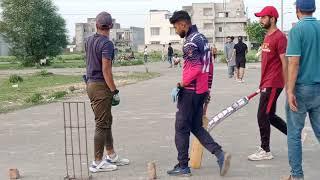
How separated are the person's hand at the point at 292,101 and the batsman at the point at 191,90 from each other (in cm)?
110

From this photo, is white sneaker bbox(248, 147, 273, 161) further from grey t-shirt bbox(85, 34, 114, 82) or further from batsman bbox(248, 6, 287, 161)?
grey t-shirt bbox(85, 34, 114, 82)

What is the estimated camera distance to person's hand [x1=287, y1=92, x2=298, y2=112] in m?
5.49

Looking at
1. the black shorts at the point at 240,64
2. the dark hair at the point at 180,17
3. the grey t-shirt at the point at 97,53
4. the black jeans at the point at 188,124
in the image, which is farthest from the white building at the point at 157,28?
the dark hair at the point at 180,17

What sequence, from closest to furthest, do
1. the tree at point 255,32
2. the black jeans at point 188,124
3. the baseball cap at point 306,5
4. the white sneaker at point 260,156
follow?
the baseball cap at point 306,5 → the black jeans at point 188,124 → the white sneaker at point 260,156 → the tree at point 255,32

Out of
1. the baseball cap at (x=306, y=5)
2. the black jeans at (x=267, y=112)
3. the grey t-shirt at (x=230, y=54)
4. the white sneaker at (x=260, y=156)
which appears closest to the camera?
the baseball cap at (x=306, y=5)

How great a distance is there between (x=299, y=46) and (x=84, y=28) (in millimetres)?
125019

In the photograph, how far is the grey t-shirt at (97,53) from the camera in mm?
6676

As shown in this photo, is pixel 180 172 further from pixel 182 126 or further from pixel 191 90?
pixel 191 90

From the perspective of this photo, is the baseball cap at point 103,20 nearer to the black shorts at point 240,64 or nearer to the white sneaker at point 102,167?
the white sneaker at point 102,167

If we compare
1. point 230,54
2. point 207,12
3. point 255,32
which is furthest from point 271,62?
point 207,12

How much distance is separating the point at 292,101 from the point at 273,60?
1578mm

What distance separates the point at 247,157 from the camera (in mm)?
7438

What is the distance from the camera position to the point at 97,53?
676 centimetres

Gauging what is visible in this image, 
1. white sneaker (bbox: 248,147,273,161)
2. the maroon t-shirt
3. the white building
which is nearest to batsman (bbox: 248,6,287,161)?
the maroon t-shirt
